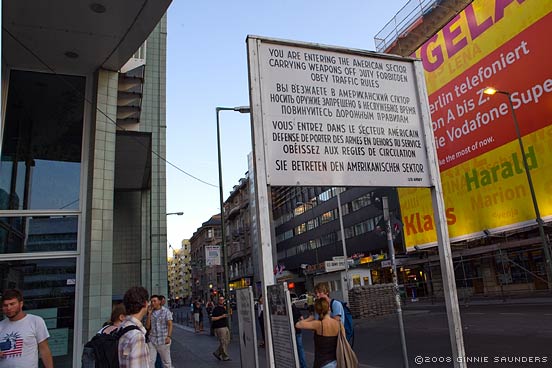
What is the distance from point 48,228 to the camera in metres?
9.37

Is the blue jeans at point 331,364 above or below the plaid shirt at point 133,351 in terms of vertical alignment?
below

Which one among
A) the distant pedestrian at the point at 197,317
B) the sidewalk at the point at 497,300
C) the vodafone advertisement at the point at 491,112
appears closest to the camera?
the vodafone advertisement at the point at 491,112

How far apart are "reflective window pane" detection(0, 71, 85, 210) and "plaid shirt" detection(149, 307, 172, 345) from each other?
368cm

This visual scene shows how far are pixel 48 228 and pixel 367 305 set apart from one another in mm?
17091

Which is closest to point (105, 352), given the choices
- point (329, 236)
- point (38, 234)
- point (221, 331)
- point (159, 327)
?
point (159, 327)

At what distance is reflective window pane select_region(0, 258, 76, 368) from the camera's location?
8.79 meters

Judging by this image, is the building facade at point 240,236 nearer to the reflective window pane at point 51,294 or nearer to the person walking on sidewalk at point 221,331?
the person walking on sidewalk at point 221,331

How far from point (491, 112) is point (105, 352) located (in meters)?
20.0

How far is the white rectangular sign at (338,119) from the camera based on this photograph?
484cm

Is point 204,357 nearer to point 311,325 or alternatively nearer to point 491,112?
point 311,325

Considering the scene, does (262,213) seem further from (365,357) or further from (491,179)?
(491,179)

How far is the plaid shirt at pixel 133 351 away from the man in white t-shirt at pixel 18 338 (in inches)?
53.5

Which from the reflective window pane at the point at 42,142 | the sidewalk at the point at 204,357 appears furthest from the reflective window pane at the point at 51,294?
the sidewalk at the point at 204,357

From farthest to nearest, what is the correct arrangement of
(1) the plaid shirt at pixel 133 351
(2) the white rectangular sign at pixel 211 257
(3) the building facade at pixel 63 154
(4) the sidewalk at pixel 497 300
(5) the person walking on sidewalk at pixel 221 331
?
(4) the sidewalk at pixel 497 300
(2) the white rectangular sign at pixel 211 257
(5) the person walking on sidewalk at pixel 221 331
(3) the building facade at pixel 63 154
(1) the plaid shirt at pixel 133 351
